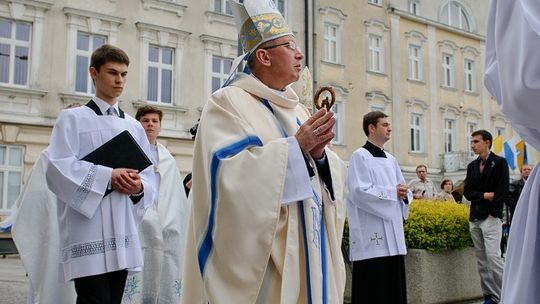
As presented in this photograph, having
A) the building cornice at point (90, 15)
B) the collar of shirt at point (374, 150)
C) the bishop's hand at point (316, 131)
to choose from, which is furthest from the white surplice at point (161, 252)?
the building cornice at point (90, 15)

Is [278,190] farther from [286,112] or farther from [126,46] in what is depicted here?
[126,46]

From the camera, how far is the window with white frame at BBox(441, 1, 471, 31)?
32.9 metres

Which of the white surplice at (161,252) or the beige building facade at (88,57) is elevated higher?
the beige building facade at (88,57)

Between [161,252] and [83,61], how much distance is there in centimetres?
1511

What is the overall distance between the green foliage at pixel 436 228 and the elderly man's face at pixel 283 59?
4641 millimetres

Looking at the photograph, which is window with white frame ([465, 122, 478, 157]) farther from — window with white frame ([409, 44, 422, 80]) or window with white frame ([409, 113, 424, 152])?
window with white frame ([409, 44, 422, 80])

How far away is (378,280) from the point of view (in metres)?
5.93

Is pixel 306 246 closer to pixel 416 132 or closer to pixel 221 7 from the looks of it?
pixel 221 7

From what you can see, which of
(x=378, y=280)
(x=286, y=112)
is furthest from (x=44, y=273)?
(x=378, y=280)

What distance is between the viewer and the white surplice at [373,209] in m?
5.86

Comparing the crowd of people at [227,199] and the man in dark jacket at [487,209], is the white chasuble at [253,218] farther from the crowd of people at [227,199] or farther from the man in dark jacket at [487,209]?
the man in dark jacket at [487,209]

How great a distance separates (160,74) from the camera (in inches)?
822

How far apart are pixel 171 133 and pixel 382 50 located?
13293 millimetres

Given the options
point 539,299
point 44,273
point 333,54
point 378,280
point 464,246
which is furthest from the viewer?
point 333,54
